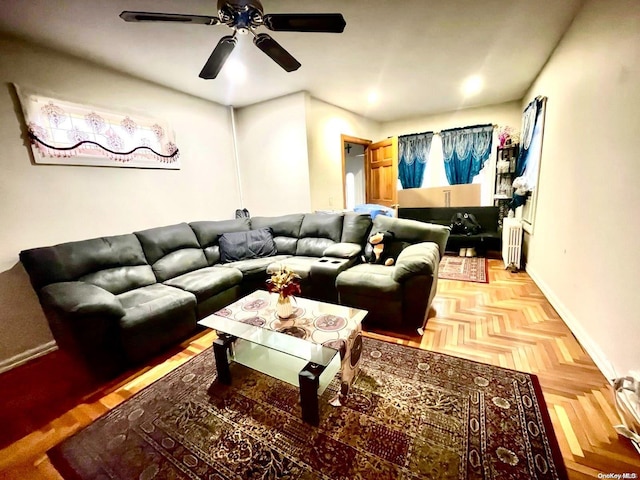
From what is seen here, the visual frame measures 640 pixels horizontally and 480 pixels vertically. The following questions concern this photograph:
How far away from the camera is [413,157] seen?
17.9 feet

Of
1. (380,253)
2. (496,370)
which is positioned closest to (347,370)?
(496,370)

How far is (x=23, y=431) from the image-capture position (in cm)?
148

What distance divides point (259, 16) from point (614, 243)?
2.54 m

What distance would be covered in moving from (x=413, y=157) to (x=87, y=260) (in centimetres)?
540

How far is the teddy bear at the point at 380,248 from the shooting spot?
275 centimetres

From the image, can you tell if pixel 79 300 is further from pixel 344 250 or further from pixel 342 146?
pixel 342 146

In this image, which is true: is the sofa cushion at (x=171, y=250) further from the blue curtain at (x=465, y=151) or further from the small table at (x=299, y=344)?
the blue curtain at (x=465, y=151)

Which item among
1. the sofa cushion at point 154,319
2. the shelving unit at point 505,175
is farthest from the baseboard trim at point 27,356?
the shelving unit at point 505,175

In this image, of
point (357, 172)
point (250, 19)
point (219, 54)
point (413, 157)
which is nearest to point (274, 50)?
point (250, 19)

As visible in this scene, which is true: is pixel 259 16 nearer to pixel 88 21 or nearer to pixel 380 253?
pixel 88 21

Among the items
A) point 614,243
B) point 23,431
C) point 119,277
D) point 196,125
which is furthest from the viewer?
point 196,125

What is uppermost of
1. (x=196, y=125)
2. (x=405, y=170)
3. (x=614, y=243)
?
(x=196, y=125)

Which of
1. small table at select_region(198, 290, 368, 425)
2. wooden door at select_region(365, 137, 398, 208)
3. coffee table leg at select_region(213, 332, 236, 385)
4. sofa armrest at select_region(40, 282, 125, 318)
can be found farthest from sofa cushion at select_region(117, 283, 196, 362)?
wooden door at select_region(365, 137, 398, 208)

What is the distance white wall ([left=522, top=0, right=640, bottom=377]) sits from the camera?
1.47 m
